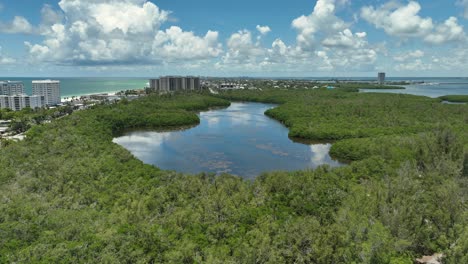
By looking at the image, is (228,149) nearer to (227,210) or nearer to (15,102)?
(227,210)

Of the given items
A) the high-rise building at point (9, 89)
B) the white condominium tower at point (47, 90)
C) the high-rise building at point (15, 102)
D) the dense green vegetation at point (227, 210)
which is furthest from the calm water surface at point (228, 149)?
the high-rise building at point (9, 89)

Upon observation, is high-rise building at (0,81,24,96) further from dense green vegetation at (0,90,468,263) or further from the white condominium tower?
dense green vegetation at (0,90,468,263)

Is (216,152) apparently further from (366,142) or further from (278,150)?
(366,142)

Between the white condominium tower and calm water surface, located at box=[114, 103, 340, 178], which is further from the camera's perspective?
the white condominium tower

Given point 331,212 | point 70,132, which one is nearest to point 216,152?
point 70,132

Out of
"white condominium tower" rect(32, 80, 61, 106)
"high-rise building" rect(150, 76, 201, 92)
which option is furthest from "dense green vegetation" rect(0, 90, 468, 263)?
"high-rise building" rect(150, 76, 201, 92)

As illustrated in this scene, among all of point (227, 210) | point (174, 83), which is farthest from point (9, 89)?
point (227, 210)
